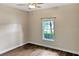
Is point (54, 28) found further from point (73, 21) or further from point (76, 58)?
point (76, 58)

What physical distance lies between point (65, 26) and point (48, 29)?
0.71m

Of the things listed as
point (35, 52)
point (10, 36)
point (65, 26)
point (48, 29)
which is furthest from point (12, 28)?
point (65, 26)

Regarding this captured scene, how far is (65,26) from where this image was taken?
2777mm

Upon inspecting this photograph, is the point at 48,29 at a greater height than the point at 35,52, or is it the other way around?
the point at 48,29

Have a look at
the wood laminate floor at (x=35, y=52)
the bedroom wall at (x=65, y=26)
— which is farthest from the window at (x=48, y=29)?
the wood laminate floor at (x=35, y=52)

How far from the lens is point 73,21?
8.57ft

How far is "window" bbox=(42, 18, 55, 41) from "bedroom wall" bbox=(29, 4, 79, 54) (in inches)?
6.0

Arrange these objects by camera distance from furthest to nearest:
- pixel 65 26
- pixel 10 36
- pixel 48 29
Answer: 1. pixel 48 29
2. pixel 10 36
3. pixel 65 26

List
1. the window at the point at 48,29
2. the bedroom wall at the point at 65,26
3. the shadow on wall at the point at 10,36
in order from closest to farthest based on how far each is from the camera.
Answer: the bedroom wall at the point at 65,26 → the shadow on wall at the point at 10,36 → the window at the point at 48,29

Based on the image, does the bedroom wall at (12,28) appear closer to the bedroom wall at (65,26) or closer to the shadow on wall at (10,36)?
the shadow on wall at (10,36)

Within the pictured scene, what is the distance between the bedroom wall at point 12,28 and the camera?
2690mm

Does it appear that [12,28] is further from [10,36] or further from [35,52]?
[35,52]

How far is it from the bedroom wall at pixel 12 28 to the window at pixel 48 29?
0.92 metres

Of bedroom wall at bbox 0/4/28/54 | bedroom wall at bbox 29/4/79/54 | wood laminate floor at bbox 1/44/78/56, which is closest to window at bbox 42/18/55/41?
bedroom wall at bbox 29/4/79/54
